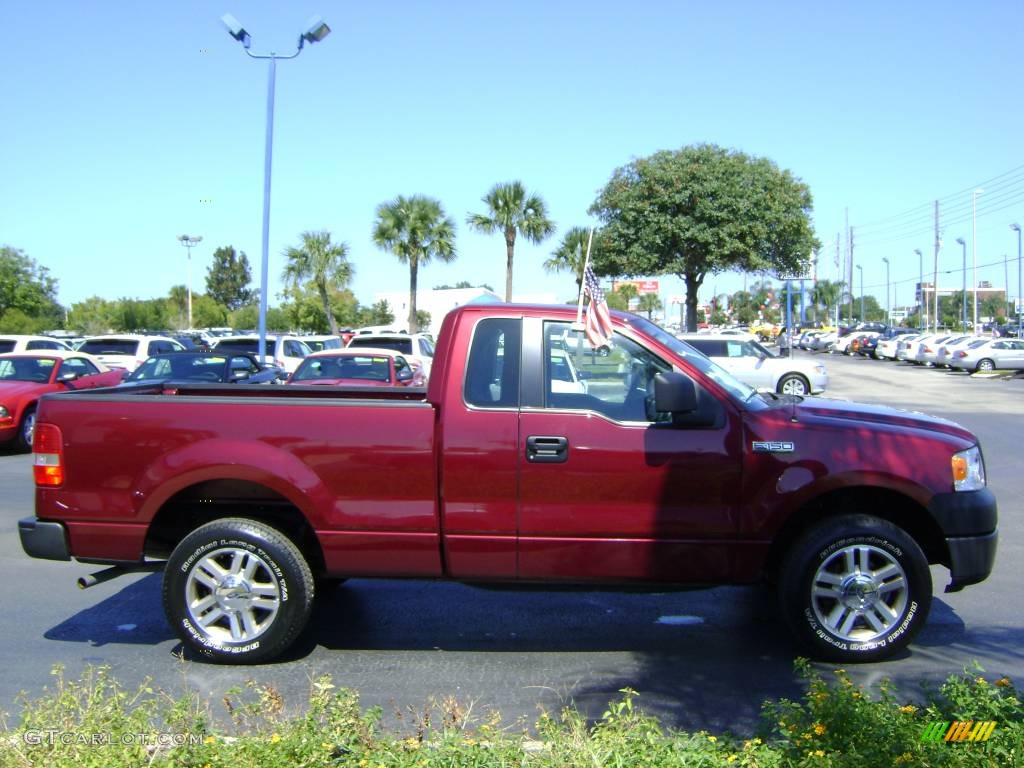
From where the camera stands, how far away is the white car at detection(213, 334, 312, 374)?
24.1 metres

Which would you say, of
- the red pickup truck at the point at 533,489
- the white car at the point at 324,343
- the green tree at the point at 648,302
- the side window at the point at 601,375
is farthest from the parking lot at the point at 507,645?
the green tree at the point at 648,302

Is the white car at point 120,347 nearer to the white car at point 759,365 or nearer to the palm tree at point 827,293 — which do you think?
the white car at point 759,365

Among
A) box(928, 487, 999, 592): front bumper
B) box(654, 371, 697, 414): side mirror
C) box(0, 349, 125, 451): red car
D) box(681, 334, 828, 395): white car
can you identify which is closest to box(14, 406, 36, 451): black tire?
box(0, 349, 125, 451): red car

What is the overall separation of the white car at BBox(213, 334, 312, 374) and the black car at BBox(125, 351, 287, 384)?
7.64 meters

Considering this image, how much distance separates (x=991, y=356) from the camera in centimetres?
3788

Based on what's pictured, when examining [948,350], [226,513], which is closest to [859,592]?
[226,513]

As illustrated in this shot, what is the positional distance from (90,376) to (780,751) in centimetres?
1483

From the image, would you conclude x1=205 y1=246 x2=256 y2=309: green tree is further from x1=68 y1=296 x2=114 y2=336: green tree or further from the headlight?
the headlight

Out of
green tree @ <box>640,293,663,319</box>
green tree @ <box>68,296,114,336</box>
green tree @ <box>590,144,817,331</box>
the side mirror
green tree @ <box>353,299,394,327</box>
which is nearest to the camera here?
the side mirror

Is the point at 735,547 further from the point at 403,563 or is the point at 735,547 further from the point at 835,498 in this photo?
the point at 403,563

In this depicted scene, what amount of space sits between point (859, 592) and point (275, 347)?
21.8 meters

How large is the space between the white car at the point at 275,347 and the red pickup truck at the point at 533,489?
18.2 metres

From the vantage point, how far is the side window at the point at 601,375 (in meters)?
5.23

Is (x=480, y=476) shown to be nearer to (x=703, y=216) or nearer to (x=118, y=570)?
(x=118, y=570)
